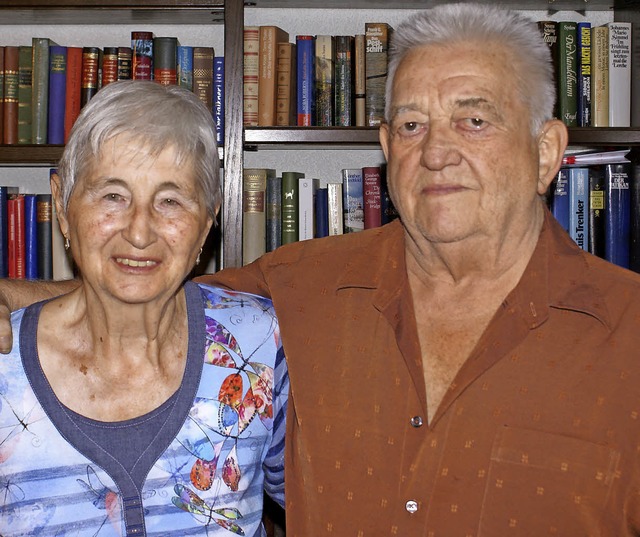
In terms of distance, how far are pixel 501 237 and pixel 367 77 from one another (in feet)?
4.03

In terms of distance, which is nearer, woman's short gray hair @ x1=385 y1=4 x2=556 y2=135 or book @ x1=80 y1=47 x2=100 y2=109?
woman's short gray hair @ x1=385 y1=4 x2=556 y2=135

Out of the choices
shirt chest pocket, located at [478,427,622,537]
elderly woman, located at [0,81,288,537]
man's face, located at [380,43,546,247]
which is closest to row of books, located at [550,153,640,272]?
man's face, located at [380,43,546,247]

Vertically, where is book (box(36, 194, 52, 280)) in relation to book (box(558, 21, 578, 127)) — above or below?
below

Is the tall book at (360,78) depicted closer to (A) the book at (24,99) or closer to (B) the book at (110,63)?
(B) the book at (110,63)

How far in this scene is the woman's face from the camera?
4.56 ft

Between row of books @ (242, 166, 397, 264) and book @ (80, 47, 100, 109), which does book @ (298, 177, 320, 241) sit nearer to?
row of books @ (242, 166, 397, 264)

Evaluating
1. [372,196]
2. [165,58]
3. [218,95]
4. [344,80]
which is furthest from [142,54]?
[372,196]

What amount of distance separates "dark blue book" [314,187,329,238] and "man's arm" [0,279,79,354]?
1065mm

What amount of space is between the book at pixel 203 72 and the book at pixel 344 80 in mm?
416

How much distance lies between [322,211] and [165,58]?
2.36ft

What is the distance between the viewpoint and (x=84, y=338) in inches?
58.3

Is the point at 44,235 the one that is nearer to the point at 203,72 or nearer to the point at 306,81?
the point at 203,72

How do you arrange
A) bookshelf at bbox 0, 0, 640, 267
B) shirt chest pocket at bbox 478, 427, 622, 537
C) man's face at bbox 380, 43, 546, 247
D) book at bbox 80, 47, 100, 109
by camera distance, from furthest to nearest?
book at bbox 80, 47, 100, 109 < bookshelf at bbox 0, 0, 640, 267 < man's face at bbox 380, 43, 546, 247 < shirt chest pocket at bbox 478, 427, 622, 537

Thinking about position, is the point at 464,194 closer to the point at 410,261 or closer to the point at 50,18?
the point at 410,261
